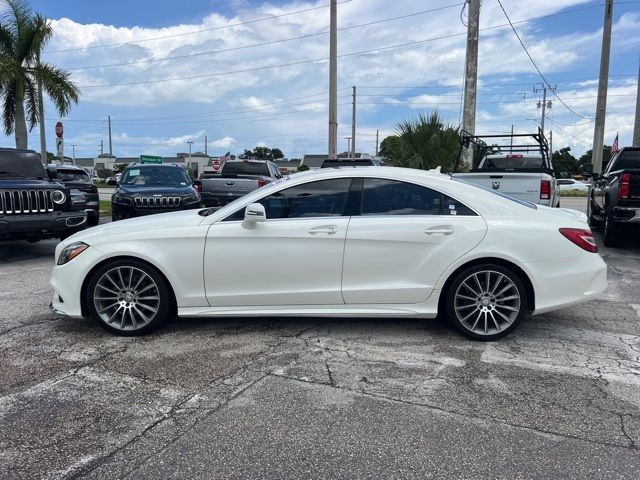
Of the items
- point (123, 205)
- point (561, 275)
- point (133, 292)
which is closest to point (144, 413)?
point (133, 292)

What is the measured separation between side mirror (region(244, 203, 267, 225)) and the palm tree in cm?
1695

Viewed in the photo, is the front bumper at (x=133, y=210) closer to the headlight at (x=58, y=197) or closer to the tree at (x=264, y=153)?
the headlight at (x=58, y=197)

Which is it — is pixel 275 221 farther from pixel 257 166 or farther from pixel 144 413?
pixel 257 166

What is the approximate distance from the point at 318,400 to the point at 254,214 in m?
1.75

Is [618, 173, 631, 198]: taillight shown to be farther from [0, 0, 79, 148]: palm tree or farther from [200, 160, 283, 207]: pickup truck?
[0, 0, 79, 148]: palm tree

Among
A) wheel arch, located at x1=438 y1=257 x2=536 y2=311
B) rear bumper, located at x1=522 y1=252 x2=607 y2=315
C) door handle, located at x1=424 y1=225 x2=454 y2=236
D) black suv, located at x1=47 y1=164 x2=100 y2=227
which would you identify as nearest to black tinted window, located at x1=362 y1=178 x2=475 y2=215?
door handle, located at x1=424 y1=225 x2=454 y2=236

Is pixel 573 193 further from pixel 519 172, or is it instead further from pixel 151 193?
pixel 151 193

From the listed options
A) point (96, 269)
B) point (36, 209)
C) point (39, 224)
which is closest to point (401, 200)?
point (96, 269)

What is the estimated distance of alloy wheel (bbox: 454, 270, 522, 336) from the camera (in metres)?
4.67

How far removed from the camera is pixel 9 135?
64.6ft

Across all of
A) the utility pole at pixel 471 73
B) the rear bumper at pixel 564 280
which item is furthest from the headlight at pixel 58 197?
the utility pole at pixel 471 73

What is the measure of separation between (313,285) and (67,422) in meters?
2.19

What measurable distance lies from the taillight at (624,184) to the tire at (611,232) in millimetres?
706

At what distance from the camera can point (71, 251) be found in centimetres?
485
